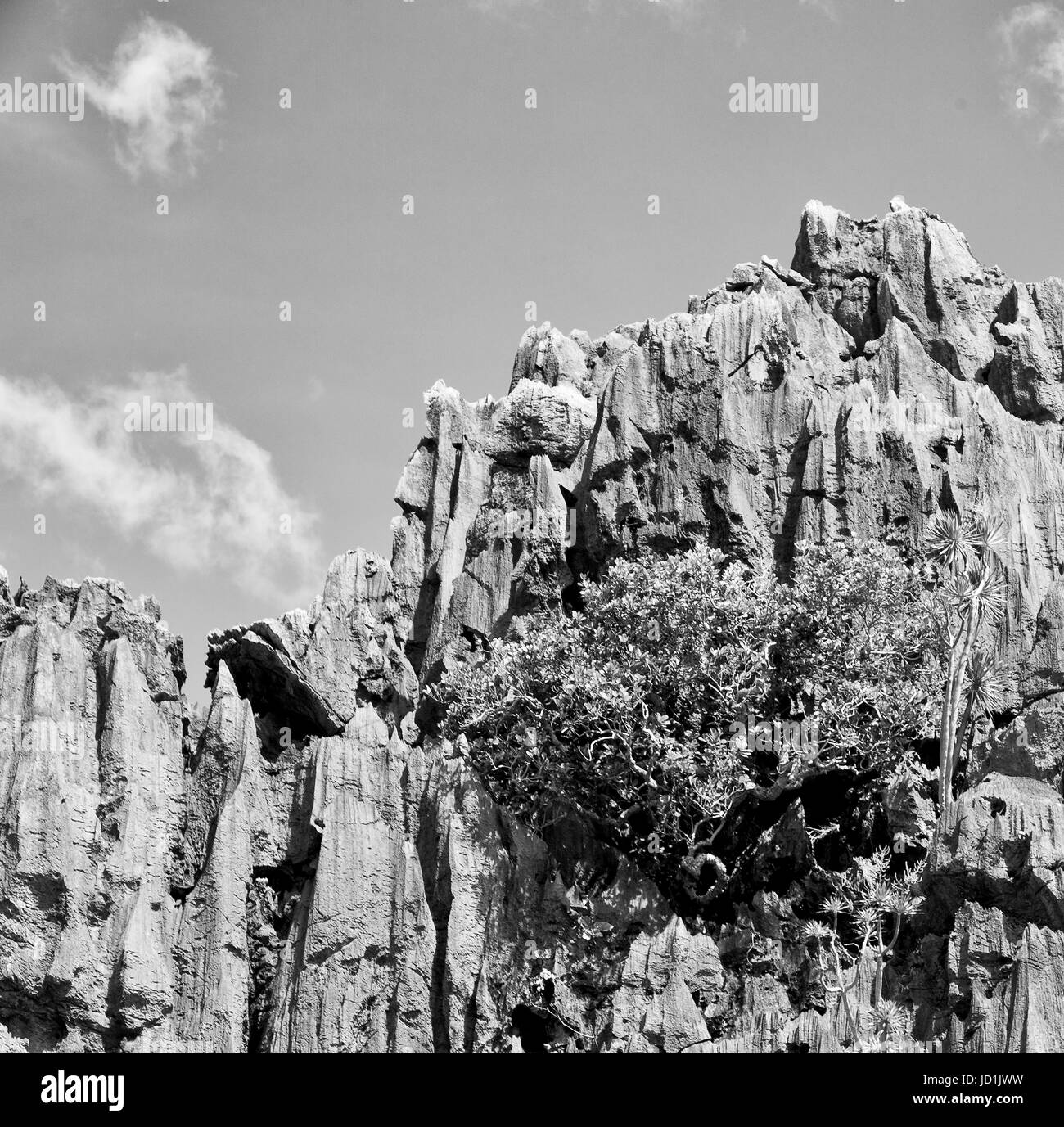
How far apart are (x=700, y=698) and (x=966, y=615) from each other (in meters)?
7.25

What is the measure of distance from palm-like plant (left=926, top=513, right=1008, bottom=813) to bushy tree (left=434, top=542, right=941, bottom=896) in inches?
36.5

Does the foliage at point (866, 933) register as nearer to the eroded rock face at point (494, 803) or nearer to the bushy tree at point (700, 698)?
the eroded rock face at point (494, 803)

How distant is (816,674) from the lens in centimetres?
4606

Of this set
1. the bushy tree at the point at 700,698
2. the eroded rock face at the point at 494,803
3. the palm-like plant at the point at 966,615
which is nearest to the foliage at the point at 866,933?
the eroded rock face at the point at 494,803

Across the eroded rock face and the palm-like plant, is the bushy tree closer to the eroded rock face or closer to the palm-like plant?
the palm-like plant

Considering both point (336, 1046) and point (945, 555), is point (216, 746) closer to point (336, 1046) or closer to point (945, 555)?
point (336, 1046)

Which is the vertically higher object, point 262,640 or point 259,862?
point 262,640

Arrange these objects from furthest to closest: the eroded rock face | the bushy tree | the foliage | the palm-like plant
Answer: the bushy tree
the palm-like plant
the eroded rock face
the foliage

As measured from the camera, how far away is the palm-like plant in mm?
44281

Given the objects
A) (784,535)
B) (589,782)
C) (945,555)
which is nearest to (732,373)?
(784,535)

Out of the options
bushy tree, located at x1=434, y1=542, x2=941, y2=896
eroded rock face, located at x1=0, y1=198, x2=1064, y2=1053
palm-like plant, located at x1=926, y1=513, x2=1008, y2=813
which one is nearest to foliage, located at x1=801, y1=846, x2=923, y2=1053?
eroded rock face, located at x1=0, y1=198, x2=1064, y2=1053

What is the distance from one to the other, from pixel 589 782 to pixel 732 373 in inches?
604

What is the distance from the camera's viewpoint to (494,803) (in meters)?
43.6

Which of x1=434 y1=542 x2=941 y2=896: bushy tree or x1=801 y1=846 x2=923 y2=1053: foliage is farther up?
x1=434 y1=542 x2=941 y2=896: bushy tree
